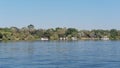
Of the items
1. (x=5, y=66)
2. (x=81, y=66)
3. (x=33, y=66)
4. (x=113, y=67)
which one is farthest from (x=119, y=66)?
(x=5, y=66)

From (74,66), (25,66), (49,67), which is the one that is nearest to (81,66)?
(74,66)

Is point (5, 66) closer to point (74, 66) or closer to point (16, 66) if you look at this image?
point (16, 66)

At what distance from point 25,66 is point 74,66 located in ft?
18.6

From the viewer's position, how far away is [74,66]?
1591 inches

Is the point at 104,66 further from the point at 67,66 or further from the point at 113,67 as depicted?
the point at 67,66

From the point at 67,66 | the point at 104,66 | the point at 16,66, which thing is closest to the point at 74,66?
the point at 67,66

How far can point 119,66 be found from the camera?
3922cm

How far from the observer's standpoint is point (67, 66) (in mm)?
40500

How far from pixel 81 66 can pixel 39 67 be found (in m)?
4.81

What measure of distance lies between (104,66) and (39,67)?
24.3 feet

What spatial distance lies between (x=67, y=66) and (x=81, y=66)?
1634 millimetres

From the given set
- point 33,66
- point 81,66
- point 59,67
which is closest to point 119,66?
point 81,66

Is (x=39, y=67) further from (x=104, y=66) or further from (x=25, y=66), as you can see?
(x=104, y=66)

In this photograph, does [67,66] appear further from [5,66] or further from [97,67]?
[5,66]
